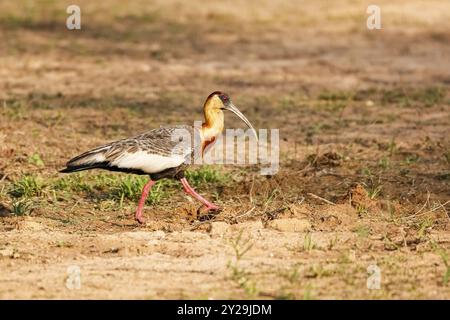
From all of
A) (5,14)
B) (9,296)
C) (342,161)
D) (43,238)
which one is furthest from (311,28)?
(9,296)

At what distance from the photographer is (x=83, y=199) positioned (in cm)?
827

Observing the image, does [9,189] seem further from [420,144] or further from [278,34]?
[278,34]

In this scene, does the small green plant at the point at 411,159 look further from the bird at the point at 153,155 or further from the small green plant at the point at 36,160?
the small green plant at the point at 36,160

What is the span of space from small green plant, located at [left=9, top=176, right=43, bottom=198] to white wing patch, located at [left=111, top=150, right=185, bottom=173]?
1137mm

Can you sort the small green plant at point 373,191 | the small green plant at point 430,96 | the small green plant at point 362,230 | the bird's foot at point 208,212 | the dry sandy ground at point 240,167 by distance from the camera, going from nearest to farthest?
the dry sandy ground at point 240,167
the small green plant at point 362,230
the bird's foot at point 208,212
the small green plant at point 373,191
the small green plant at point 430,96

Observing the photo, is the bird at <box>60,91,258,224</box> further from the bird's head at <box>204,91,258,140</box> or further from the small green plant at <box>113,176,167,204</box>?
the small green plant at <box>113,176,167,204</box>

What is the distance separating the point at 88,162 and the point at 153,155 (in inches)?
20.0

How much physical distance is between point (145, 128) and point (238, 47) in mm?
5449

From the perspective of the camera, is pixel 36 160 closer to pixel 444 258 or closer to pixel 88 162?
pixel 88 162

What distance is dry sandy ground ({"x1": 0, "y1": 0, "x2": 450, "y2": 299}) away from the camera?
6.23 m

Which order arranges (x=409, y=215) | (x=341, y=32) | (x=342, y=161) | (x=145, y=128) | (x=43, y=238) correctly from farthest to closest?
(x=341, y=32), (x=145, y=128), (x=342, y=161), (x=409, y=215), (x=43, y=238)

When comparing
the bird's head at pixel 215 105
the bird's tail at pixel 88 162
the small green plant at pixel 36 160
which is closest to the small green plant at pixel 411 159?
the bird's head at pixel 215 105

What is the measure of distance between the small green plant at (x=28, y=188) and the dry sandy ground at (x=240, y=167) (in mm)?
11

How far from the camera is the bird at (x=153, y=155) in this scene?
7.39 meters
